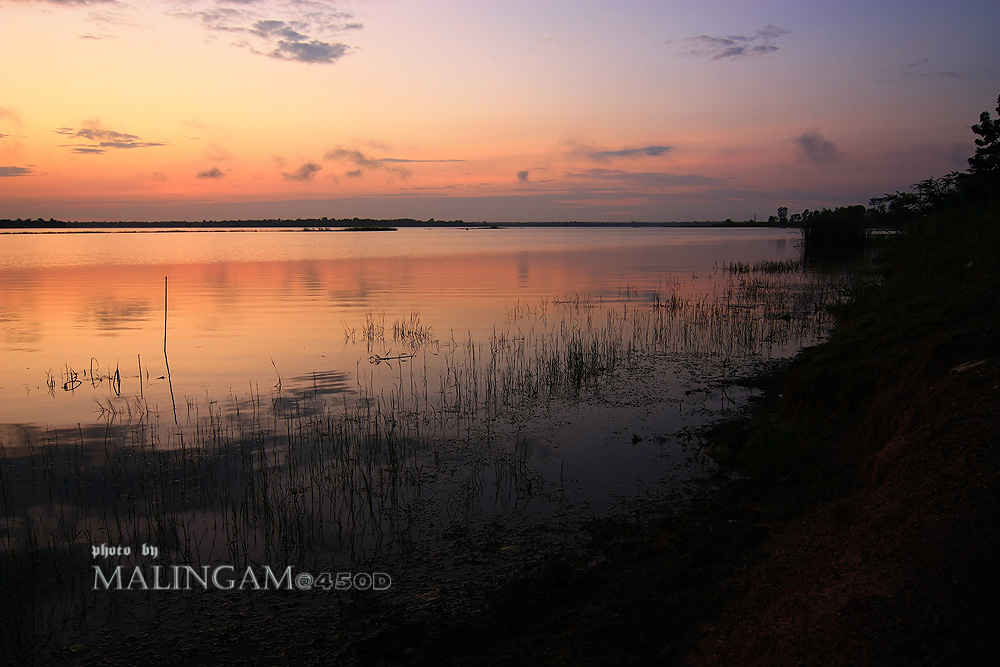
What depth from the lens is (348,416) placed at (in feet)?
37.1

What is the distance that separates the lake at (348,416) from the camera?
7371mm

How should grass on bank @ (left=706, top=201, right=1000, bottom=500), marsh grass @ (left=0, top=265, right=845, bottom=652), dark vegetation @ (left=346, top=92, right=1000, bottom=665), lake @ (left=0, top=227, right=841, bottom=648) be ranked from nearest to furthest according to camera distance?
dark vegetation @ (left=346, top=92, right=1000, bottom=665) → marsh grass @ (left=0, top=265, right=845, bottom=652) → lake @ (left=0, top=227, right=841, bottom=648) → grass on bank @ (left=706, top=201, right=1000, bottom=500)

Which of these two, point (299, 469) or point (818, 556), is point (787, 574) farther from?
point (299, 469)

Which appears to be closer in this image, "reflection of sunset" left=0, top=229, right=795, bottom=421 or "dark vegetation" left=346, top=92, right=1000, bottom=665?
"dark vegetation" left=346, top=92, right=1000, bottom=665

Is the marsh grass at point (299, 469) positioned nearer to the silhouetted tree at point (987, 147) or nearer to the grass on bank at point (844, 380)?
the grass on bank at point (844, 380)

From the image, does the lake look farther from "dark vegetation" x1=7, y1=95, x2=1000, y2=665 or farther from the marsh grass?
"dark vegetation" x1=7, y1=95, x2=1000, y2=665

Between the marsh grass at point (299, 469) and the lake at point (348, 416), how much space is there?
4cm

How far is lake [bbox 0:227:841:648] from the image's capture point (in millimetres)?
7371

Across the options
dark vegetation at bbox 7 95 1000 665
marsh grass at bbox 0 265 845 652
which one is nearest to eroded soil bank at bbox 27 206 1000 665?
dark vegetation at bbox 7 95 1000 665

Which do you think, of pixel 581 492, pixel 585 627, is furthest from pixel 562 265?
pixel 585 627

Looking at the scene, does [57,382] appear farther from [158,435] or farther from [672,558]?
[672,558]

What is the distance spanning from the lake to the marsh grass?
0.13 ft

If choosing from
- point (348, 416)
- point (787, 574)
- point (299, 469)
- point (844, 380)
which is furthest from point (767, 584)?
point (348, 416)

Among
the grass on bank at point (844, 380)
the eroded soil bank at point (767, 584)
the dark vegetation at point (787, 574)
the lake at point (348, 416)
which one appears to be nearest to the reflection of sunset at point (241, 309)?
the lake at point (348, 416)
